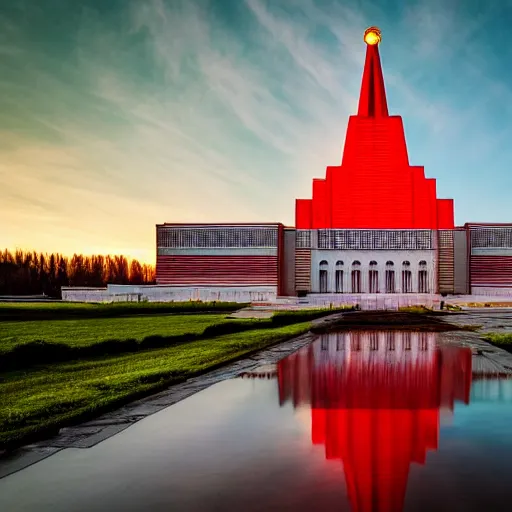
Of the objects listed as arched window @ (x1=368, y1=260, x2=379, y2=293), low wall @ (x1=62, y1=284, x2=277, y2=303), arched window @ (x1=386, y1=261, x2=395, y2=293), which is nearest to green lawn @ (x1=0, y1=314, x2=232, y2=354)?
low wall @ (x1=62, y1=284, x2=277, y2=303)

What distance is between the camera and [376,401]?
6.46m

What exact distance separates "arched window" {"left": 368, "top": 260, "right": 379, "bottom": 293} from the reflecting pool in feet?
122

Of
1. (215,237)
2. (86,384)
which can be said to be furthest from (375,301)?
(86,384)

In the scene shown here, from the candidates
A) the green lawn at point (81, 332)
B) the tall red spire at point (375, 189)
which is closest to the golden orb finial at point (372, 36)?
the tall red spire at point (375, 189)

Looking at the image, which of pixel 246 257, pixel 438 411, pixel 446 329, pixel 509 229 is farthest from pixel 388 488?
pixel 509 229

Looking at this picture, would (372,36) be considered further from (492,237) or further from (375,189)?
(492,237)

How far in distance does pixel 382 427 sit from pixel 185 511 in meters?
2.46

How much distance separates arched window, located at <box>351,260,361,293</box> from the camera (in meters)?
44.4

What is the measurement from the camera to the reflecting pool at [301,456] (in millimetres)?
3537

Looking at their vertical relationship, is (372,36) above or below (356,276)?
above

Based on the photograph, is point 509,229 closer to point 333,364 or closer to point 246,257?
point 246,257

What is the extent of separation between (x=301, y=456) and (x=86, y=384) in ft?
12.5

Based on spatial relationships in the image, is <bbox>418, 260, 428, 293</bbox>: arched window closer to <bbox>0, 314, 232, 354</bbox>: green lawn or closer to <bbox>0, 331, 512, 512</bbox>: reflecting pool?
<bbox>0, 314, 232, 354</bbox>: green lawn

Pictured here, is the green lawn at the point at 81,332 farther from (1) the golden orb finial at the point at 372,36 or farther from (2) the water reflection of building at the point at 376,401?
(1) the golden orb finial at the point at 372,36
